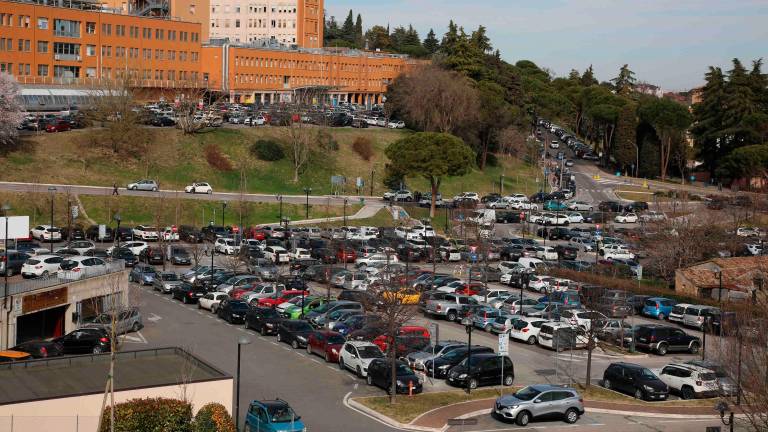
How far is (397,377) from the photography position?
106ft

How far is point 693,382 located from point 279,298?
19950 millimetres

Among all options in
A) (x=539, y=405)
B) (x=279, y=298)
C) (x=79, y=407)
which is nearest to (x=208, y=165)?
(x=279, y=298)

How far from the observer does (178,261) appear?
58531 millimetres

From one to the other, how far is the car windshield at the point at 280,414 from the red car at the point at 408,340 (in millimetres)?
8400

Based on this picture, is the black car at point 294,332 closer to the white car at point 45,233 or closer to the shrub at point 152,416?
the shrub at point 152,416

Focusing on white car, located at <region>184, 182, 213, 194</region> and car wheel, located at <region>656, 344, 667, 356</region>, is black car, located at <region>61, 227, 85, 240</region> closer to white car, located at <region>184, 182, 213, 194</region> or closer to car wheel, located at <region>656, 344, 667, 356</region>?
white car, located at <region>184, 182, 213, 194</region>

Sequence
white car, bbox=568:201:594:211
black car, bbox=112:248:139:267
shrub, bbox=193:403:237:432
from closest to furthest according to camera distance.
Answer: shrub, bbox=193:403:237:432 < black car, bbox=112:248:139:267 < white car, bbox=568:201:594:211

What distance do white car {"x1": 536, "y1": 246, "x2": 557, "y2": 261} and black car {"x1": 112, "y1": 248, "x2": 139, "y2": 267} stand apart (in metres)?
25.4

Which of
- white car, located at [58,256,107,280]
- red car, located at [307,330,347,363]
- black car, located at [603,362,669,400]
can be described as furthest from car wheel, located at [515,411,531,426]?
white car, located at [58,256,107,280]

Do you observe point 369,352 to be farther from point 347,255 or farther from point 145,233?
point 145,233

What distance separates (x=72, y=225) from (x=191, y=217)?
10.6 m

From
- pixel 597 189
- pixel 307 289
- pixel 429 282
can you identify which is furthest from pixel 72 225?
pixel 597 189

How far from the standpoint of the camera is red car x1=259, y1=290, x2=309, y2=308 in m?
45.7

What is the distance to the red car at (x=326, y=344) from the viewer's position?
36312 mm
